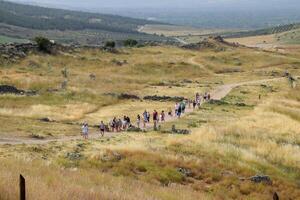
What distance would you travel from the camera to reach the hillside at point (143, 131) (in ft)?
61.1

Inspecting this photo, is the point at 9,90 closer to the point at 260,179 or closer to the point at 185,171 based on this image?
the point at 185,171

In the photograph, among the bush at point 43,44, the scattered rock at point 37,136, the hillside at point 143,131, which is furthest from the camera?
the bush at point 43,44

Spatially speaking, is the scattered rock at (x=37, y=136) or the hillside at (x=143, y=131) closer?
the hillside at (x=143, y=131)

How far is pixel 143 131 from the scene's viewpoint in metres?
42.2

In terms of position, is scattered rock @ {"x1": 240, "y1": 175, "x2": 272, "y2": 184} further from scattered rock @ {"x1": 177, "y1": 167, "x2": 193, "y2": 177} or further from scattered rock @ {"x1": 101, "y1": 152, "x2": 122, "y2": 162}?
scattered rock @ {"x1": 101, "y1": 152, "x2": 122, "y2": 162}

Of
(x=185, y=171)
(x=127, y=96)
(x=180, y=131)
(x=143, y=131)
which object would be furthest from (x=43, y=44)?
(x=185, y=171)

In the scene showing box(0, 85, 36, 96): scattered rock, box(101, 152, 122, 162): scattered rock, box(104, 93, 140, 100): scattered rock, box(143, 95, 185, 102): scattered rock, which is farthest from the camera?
box(104, 93, 140, 100): scattered rock

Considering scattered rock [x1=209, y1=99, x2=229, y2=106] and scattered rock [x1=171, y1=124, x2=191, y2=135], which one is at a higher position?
scattered rock [x1=171, y1=124, x2=191, y2=135]

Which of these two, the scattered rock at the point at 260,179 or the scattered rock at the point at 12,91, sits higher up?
the scattered rock at the point at 260,179

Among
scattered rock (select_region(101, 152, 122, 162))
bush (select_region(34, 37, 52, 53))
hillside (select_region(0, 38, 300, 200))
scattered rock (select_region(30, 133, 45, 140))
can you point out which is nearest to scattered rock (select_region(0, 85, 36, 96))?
hillside (select_region(0, 38, 300, 200))

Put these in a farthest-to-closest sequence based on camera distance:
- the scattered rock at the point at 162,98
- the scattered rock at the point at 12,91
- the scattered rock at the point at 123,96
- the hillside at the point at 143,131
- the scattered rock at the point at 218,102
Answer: the scattered rock at the point at 123,96 → the scattered rock at the point at 162,98 → the scattered rock at the point at 218,102 → the scattered rock at the point at 12,91 → the hillside at the point at 143,131

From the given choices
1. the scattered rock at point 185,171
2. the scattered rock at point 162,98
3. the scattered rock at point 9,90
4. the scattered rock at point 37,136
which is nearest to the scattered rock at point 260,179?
the scattered rock at point 185,171

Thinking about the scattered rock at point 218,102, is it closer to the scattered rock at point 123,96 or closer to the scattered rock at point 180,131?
the scattered rock at point 123,96

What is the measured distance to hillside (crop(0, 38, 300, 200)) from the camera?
18.6m
